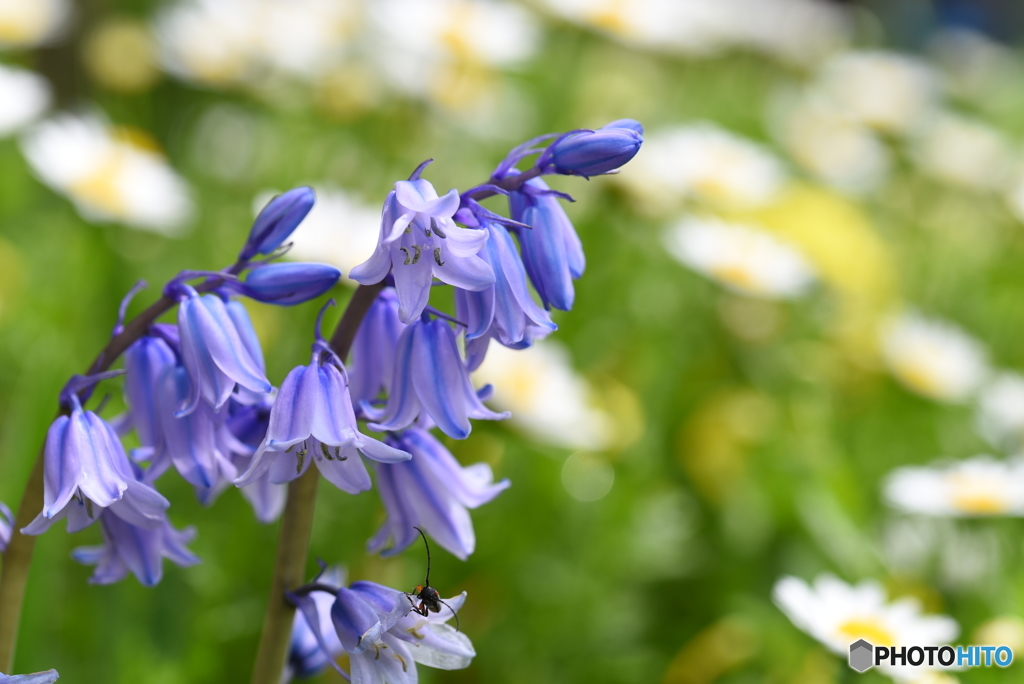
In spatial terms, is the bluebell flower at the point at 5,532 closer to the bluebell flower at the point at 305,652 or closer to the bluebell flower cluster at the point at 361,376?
the bluebell flower cluster at the point at 361,376

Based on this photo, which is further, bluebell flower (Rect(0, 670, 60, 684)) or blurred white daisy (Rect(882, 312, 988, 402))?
blurred white daisy (Rect(882, 312, 988, 402))

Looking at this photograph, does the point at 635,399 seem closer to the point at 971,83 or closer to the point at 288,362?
the point at 288,362

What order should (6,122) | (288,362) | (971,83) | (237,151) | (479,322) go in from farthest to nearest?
(971,83) → (237,151) → (6,122) → (288,362) → (479,322)

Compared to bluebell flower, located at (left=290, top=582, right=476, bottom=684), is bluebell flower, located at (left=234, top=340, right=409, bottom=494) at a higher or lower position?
higher

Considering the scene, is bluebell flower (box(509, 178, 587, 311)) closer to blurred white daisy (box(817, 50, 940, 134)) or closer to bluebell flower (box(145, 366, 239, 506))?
bluebell flower (box(145, 366, 239, 506))

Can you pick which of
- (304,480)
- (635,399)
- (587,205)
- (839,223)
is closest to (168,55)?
(587,205)

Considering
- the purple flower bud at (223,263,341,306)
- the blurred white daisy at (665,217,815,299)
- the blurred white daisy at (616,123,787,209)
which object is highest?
the purple flower bud at (223,263,341,306)

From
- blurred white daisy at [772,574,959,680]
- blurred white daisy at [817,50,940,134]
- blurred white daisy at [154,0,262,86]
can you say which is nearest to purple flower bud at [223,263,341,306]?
blurred white daisy at [772,574,959,680]
